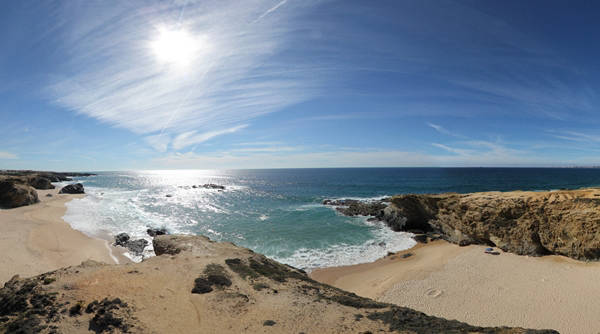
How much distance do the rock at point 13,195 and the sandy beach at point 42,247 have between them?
782 centimetres

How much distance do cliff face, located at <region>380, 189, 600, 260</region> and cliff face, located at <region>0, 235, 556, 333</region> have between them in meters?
17.0

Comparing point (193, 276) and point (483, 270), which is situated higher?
point (193, 276)

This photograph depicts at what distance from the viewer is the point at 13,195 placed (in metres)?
37.8

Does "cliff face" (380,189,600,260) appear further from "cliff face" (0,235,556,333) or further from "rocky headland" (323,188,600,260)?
"cliff face" (0,235,556,333)

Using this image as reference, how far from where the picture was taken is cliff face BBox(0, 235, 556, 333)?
6.73 metres

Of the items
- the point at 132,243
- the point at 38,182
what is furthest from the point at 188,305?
the point at 38,182

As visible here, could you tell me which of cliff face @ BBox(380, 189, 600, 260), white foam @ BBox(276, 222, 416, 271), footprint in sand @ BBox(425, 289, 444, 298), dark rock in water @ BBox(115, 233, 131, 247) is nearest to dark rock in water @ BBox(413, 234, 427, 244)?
white foam @ BBox(276, 222, 416, 271)

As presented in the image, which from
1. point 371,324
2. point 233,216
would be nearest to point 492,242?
point 371,324

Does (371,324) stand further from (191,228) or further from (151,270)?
(191,228)

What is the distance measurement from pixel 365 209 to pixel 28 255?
40543mm

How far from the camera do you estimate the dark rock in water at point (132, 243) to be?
23.6 m

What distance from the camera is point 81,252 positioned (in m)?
21.6

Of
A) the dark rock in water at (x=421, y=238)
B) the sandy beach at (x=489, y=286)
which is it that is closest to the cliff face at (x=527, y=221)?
the sandy beach at (x=489, y=286)

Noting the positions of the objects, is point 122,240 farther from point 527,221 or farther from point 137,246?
point 527,221
